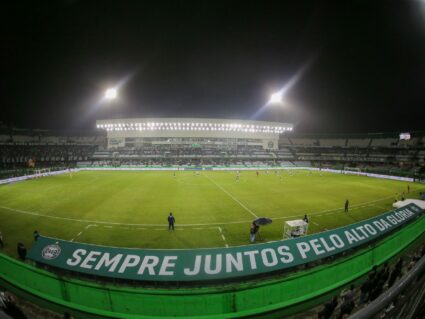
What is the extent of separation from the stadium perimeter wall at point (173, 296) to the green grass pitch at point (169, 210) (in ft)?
22.2

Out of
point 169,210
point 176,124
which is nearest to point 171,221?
point 169,210

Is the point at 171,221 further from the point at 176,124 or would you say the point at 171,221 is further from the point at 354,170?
the point at 176,124

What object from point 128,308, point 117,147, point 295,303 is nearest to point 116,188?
point 128,308

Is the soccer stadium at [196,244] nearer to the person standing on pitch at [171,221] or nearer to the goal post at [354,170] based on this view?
the person standing on pitch at [171,221]

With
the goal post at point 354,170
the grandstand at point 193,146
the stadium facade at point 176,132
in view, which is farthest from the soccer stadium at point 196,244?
the stadium facade at point 176,132

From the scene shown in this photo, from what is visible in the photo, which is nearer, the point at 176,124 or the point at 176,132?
the point at 176,124

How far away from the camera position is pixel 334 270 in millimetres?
9758

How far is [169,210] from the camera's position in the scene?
24.4m

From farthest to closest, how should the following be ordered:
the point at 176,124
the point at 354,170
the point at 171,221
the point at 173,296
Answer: the point at 176,124, the point at 354,170, the point at 171,221, the point at 173,296

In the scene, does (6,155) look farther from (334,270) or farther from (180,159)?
(334,270)

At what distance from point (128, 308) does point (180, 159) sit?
243 ft

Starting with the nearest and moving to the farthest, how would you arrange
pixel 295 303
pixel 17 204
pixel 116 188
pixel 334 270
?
pixel 295 303
pixel 334 270
pixel 17 204
pixel 116 188

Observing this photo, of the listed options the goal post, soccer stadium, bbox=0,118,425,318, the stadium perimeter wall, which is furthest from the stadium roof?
the stadium perimeter wall

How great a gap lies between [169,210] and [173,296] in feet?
55.8
